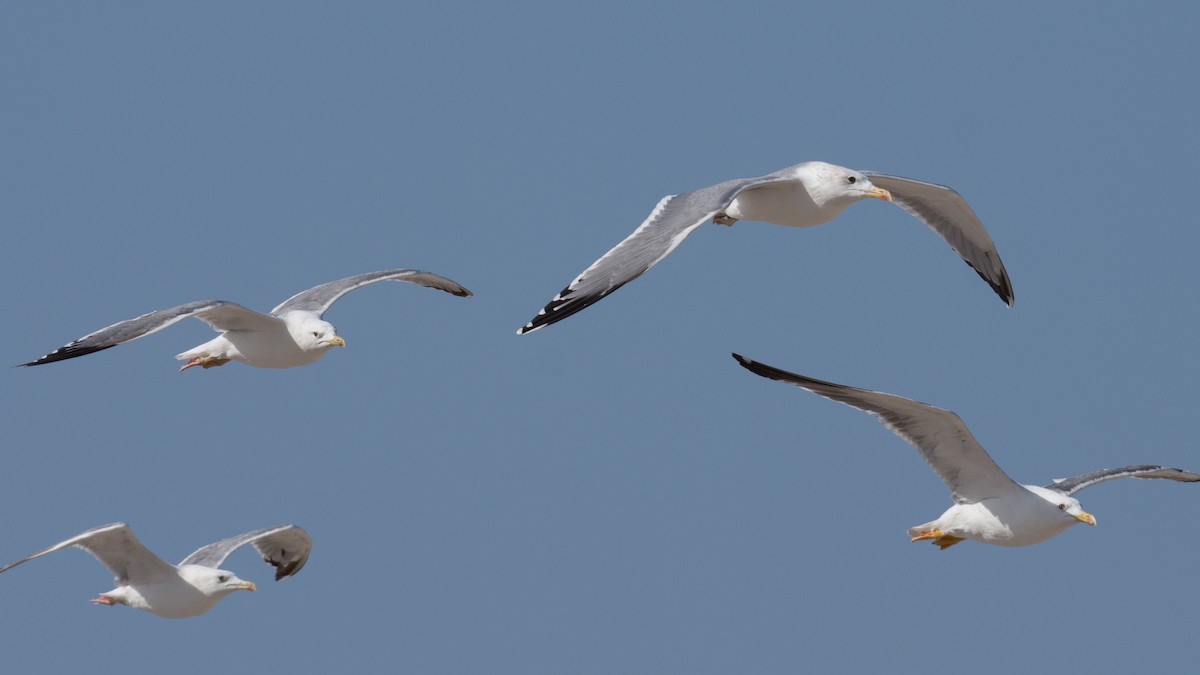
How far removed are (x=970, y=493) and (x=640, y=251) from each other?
3331 millimetres

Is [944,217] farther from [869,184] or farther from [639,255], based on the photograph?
[639,255]

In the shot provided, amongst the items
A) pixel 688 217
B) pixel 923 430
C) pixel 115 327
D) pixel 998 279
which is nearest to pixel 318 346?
pixel 115 327

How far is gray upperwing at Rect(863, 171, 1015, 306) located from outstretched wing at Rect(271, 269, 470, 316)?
462cm

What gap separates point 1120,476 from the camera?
14.5m

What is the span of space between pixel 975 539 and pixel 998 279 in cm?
396

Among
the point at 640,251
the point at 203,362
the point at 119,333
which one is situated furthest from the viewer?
the point at 203,362

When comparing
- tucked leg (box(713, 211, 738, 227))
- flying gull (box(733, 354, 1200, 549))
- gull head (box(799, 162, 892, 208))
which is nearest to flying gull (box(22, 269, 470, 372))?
tucked leg (box(713, 211, 738, 227))

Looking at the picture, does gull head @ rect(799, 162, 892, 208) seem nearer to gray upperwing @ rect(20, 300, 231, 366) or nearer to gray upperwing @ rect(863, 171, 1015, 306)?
gray upperwing @ rect(863, 171, 1015, 306)

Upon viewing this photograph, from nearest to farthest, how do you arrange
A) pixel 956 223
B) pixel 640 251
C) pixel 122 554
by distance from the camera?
pixel 640 251, pixel 122 554, pixel 956 223

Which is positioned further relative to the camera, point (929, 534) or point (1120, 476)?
point (1120, 476)

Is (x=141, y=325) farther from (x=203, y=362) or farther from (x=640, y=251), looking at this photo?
(x=640, y=251)

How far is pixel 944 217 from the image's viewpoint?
53.0 ft

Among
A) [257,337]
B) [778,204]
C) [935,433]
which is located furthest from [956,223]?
[257,337]

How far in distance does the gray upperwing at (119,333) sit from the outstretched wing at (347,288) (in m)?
1.96
